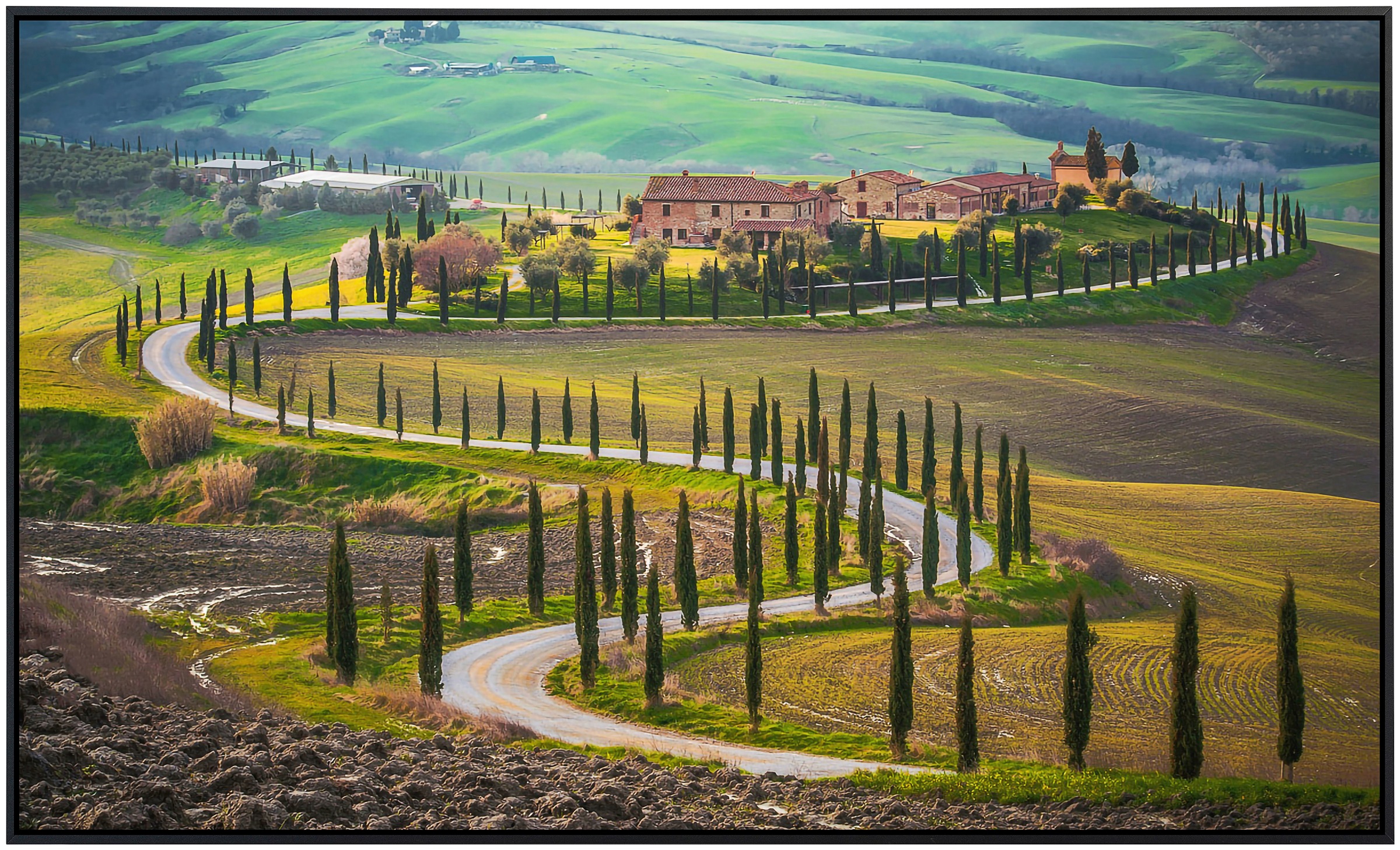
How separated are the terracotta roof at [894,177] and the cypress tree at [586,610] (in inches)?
2850

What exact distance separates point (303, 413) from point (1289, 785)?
48133mm

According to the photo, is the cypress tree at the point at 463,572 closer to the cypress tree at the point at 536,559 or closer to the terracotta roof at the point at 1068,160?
the cypress tree at the point at 536,559

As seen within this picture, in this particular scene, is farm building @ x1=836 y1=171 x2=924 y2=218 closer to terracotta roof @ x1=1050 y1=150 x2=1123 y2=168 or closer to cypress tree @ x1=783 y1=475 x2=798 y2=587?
terracotta roof @ x1=1050 y1=150 x2=1123 y2=168

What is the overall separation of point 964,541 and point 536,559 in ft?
43.1

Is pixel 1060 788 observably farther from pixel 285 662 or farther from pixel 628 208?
pixel 628 208

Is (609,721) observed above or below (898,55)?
below

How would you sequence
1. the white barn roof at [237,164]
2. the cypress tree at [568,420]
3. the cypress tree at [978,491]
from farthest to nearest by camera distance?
the white barn roof at [237,164] → the cypress tree at [568,420] → the cypress tree at [978,491]

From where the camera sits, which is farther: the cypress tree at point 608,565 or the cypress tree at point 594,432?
the cypress tree at point 594,432

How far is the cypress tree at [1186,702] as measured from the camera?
26.5 m

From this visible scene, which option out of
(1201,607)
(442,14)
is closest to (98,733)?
(442,14)

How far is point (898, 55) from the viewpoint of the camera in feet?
198

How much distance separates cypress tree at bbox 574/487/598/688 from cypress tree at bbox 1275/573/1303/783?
15030mm

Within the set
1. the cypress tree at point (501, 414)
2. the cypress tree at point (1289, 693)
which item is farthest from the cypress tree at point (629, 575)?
the cypress tree at point (501, 414)

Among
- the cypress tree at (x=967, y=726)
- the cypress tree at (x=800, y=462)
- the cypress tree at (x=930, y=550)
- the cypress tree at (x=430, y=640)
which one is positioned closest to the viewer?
the cypress tree at (x=967, y=726)
